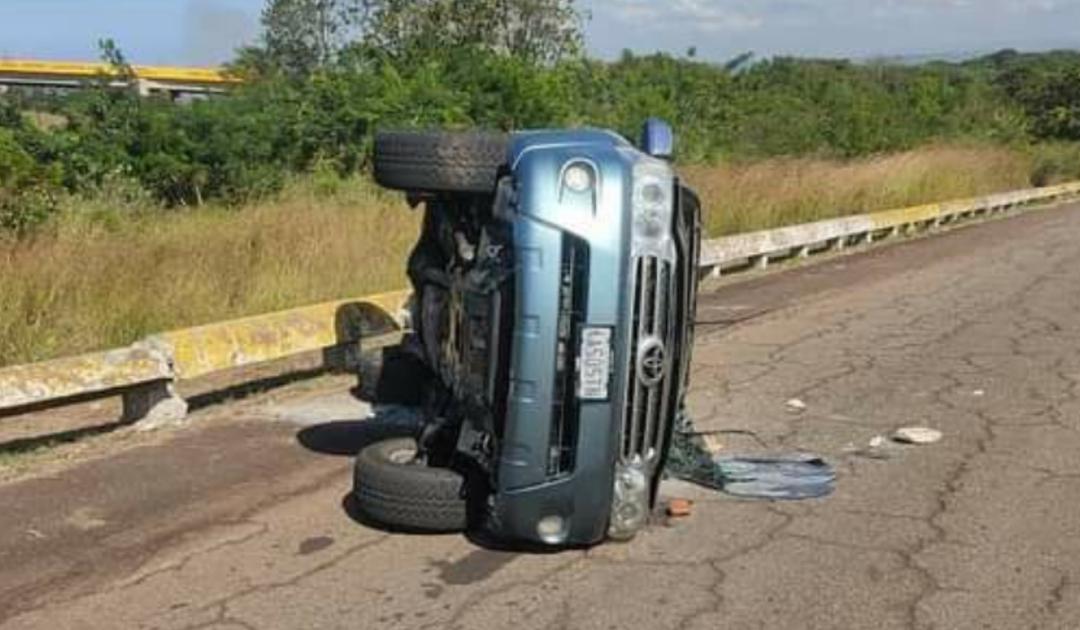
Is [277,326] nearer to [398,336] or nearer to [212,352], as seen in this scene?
[212,352]

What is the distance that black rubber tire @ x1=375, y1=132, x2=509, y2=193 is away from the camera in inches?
201

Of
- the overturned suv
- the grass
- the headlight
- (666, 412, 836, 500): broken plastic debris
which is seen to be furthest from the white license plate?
the grass

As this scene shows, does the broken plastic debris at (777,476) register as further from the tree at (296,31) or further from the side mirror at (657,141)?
the tree at (296,31)

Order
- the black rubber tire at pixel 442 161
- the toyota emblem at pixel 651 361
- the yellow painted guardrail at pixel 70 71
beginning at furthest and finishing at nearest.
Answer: the yellow painted guardrail at pixel 70 71 < the black rubber tire at pixel 442 161 < the toyota emblem at pixel 651 361

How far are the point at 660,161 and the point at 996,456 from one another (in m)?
2.65

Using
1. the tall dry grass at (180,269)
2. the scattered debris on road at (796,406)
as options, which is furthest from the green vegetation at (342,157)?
Result: the scattered debris on road at (796,406)

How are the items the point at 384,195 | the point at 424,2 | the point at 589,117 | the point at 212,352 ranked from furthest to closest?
the point at 424,2 → the point at 589,117 → the point at 384,195 → the point at 212,352

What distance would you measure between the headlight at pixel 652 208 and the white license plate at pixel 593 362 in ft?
1.04

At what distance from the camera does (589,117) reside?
25547mm

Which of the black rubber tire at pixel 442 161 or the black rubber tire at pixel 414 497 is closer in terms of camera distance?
the black rubber tire at pixel 414 497

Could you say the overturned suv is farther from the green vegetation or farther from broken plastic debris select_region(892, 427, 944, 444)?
the green vegetation

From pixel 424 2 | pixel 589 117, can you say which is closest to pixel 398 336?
pixel 589 117

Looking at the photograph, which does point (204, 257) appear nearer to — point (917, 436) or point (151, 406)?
point (151, 406)

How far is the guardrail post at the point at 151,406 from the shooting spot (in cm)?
696
